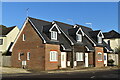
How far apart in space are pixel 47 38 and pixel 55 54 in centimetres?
Result: 273

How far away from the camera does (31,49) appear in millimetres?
30344

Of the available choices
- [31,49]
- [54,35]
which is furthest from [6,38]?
[54,35]

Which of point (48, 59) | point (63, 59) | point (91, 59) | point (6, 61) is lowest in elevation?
point (6, 61)

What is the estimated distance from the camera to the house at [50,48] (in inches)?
1144

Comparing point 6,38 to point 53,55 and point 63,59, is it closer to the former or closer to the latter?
point 63,59

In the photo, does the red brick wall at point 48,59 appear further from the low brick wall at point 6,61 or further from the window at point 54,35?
the low brick wall at point 6,61

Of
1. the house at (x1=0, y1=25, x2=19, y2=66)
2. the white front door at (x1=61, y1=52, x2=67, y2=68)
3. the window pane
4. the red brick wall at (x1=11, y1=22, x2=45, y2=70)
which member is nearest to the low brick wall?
the red brick wall at (x1=11, y1=22, x2=45, y2=70)

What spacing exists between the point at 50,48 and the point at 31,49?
323cm

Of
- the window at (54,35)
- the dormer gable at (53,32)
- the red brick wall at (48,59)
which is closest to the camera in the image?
the red brick wall at (48,59)

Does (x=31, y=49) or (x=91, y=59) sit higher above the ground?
(x=31, y=49)

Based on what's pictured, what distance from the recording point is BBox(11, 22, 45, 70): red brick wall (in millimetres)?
28906

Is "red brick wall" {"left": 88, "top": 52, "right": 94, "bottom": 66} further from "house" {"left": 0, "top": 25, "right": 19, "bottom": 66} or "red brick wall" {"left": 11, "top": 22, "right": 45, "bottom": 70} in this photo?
"house" {"left": 0, "top": 25, "right": 19, "bottom": 66}

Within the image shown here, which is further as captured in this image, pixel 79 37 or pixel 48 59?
pixel 79 37

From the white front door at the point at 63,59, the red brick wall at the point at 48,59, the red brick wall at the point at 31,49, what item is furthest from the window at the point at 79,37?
the red brick wall at the point at 31,49
